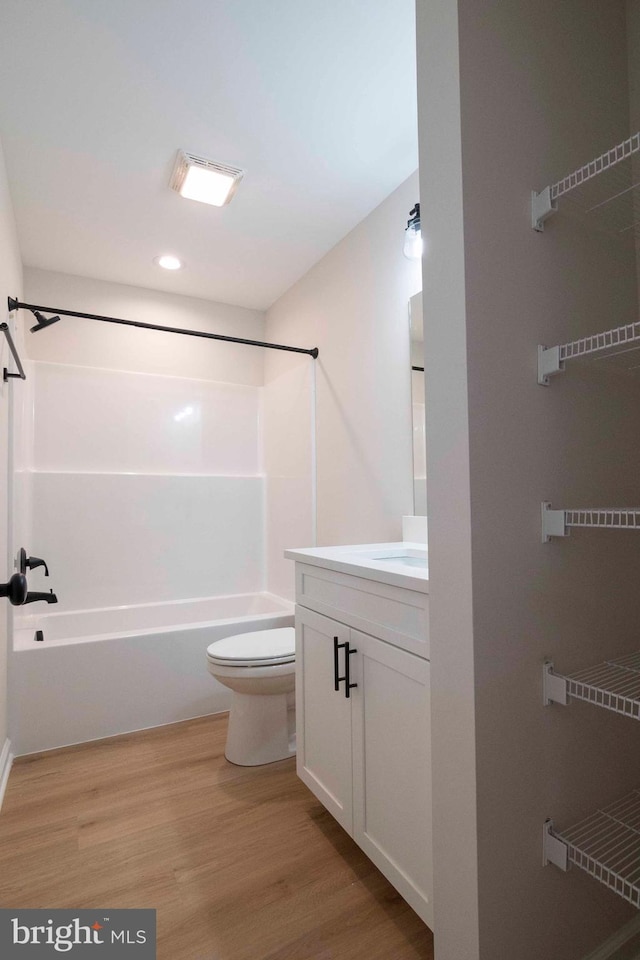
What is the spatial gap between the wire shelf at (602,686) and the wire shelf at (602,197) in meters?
0.98

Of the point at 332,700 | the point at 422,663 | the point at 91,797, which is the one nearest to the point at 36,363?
the point at 91,797

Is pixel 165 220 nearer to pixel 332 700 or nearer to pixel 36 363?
pixel 36 363

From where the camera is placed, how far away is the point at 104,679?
2479 mm

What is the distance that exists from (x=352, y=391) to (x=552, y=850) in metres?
2.04

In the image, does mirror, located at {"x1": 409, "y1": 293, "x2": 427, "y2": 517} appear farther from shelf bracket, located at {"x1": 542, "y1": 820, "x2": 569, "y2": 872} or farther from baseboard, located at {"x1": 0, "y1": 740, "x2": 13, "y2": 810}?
baseboard, located at {"x1": 0, "y1": 740, "x2": 13, "y2": 810}

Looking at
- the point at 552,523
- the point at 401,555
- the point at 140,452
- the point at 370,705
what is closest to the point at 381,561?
the point at 401,555

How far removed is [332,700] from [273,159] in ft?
6.86

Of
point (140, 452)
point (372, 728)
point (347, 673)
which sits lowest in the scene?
point (372, 728)


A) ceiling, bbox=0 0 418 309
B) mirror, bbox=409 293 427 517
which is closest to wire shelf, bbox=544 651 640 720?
mirror, bbox=409 293 427 517

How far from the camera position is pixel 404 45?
1.62 metres

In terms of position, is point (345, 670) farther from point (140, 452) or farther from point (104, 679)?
point (140, 452)

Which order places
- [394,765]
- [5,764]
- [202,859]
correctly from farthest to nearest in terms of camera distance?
[5,764] < [202,859] < [394,765]

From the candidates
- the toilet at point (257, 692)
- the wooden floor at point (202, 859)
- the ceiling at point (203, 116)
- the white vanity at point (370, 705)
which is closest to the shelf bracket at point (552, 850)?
the white vanity at point (370, 705)

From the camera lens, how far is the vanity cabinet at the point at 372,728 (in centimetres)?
124
